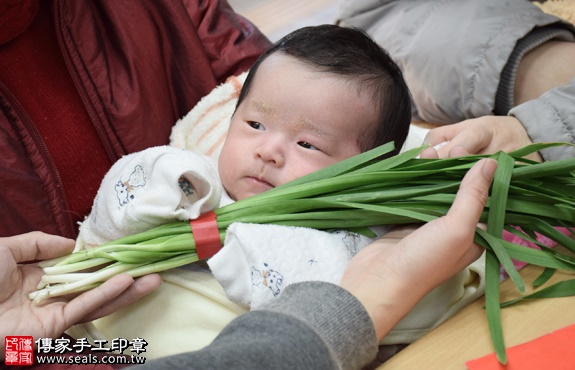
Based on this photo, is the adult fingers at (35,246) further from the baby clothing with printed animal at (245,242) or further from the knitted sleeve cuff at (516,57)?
the knitted sleeve cuff at (516,57)

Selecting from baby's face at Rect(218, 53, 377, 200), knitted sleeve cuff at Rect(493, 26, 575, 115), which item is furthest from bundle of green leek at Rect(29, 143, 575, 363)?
knitted sleeve cuff at Rect(493, 26, 575, 115)

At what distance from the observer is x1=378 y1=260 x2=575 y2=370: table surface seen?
2.94 feet

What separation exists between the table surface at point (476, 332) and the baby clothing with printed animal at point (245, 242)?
9 centimetres

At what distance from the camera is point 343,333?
80 centimetres

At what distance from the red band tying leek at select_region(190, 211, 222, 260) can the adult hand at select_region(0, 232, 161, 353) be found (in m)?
0.10

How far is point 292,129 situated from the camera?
1.30 metres

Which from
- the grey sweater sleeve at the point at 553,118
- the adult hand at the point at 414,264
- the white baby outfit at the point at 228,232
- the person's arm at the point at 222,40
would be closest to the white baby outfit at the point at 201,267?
the white baby outfit at the point at 228,232

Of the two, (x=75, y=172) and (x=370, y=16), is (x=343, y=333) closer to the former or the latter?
(x=75, y=172)

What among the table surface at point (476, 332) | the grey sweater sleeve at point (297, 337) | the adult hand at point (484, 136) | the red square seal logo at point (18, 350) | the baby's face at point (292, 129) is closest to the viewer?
the grey sweater sleeve at point (297, 337)

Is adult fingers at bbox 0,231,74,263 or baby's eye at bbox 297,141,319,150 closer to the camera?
adult fingers at bbox 0,231,74,263

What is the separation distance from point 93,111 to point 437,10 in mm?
1186

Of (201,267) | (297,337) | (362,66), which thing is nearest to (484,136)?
(362,66)

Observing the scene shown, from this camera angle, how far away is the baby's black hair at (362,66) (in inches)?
53.2

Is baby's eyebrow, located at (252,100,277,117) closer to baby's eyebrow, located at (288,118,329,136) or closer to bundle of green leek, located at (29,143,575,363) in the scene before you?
baby's eyebrow, located at (288,118,329,136)
